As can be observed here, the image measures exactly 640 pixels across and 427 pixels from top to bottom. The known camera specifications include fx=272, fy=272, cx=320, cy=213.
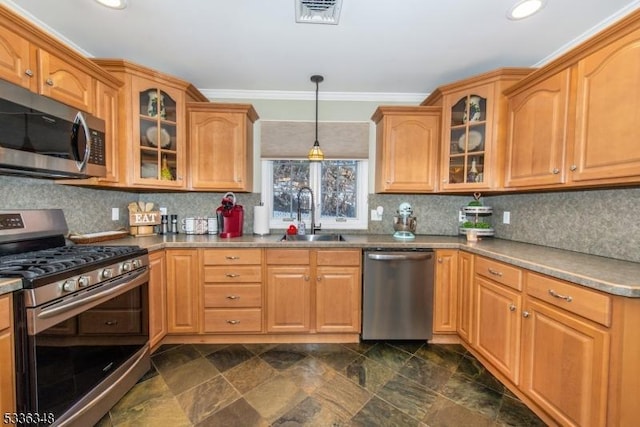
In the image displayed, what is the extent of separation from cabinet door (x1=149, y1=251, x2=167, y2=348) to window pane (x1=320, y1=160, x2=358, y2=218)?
1635mm

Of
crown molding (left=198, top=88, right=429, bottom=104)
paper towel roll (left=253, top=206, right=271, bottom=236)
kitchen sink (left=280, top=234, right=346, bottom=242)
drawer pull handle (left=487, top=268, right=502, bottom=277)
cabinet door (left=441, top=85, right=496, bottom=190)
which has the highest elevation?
crown molding (left=198, top=88, right=429, bottom=104)

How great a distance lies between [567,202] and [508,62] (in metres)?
1.29

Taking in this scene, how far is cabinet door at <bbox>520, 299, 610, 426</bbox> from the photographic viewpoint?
4.03ft

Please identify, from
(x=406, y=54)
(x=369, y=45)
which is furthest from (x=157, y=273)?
(x=406, y=54)

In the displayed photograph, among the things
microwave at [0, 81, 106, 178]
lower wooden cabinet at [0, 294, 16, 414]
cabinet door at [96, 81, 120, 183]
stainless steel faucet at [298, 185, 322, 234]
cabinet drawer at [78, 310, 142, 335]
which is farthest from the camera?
stainless steel faucet at [298, 185, 322, 234]

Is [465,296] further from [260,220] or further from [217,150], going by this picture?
[217,150]

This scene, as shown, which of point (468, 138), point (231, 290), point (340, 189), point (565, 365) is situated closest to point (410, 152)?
point (468, 138)

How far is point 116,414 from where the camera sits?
1.59m

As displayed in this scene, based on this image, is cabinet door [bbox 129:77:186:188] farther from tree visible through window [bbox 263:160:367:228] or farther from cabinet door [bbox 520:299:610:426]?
cabinet door [bbox 520:299:610:426]

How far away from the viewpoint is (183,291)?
2307mm

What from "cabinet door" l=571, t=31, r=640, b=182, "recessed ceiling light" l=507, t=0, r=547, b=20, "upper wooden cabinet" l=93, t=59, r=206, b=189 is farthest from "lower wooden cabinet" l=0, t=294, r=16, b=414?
"recessed ceiling light" l=507, t=0, r=547, b=20

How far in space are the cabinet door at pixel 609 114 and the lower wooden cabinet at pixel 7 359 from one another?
115 inches

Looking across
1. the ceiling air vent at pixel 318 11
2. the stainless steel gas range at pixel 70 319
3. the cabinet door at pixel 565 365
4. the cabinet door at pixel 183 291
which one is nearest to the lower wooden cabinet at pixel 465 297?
the cabinet door at pixel 565 365

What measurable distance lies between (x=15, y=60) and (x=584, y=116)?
10.5 ft
